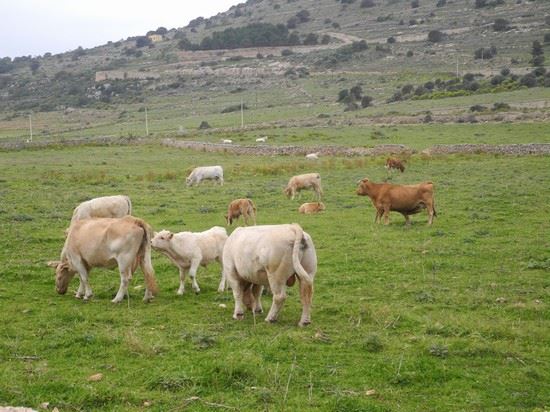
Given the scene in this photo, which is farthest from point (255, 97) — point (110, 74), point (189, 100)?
point (110, 74)

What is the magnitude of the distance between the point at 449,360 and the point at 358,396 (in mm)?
2049

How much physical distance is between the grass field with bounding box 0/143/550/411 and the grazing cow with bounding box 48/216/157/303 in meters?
0.48

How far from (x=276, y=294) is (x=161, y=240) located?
4.27 meters

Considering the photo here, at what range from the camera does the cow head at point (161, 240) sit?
15.2 m

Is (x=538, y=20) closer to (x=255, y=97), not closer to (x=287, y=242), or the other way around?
(x=255, y=97)

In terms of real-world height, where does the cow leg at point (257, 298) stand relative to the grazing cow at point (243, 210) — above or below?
above

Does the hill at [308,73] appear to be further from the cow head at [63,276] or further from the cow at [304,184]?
the cow head at [63,276]

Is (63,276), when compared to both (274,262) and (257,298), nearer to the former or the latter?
(257,298)

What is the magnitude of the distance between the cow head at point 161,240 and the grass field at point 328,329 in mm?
964

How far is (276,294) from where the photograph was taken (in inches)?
470

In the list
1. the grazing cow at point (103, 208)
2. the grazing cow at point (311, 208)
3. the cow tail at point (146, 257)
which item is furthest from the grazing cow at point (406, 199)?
the cow tail at point (146, 257)

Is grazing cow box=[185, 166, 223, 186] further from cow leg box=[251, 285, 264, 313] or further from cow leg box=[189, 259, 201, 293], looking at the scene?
cow leg box=[251, 285, 264, 313]

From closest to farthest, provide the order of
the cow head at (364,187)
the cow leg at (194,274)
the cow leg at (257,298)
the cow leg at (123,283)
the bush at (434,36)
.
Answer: the cow leg at (257,298) < the cow leg at (123,283) < the cow leg at (194,274) < the cow head at (364,187) < the bush at (434,36)

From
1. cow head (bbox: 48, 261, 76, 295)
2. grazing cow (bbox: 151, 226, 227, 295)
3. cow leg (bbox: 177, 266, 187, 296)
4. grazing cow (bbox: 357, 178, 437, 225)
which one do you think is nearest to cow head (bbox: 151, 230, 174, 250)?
grazing cow (bbox: 151, 226, 227, 295)
